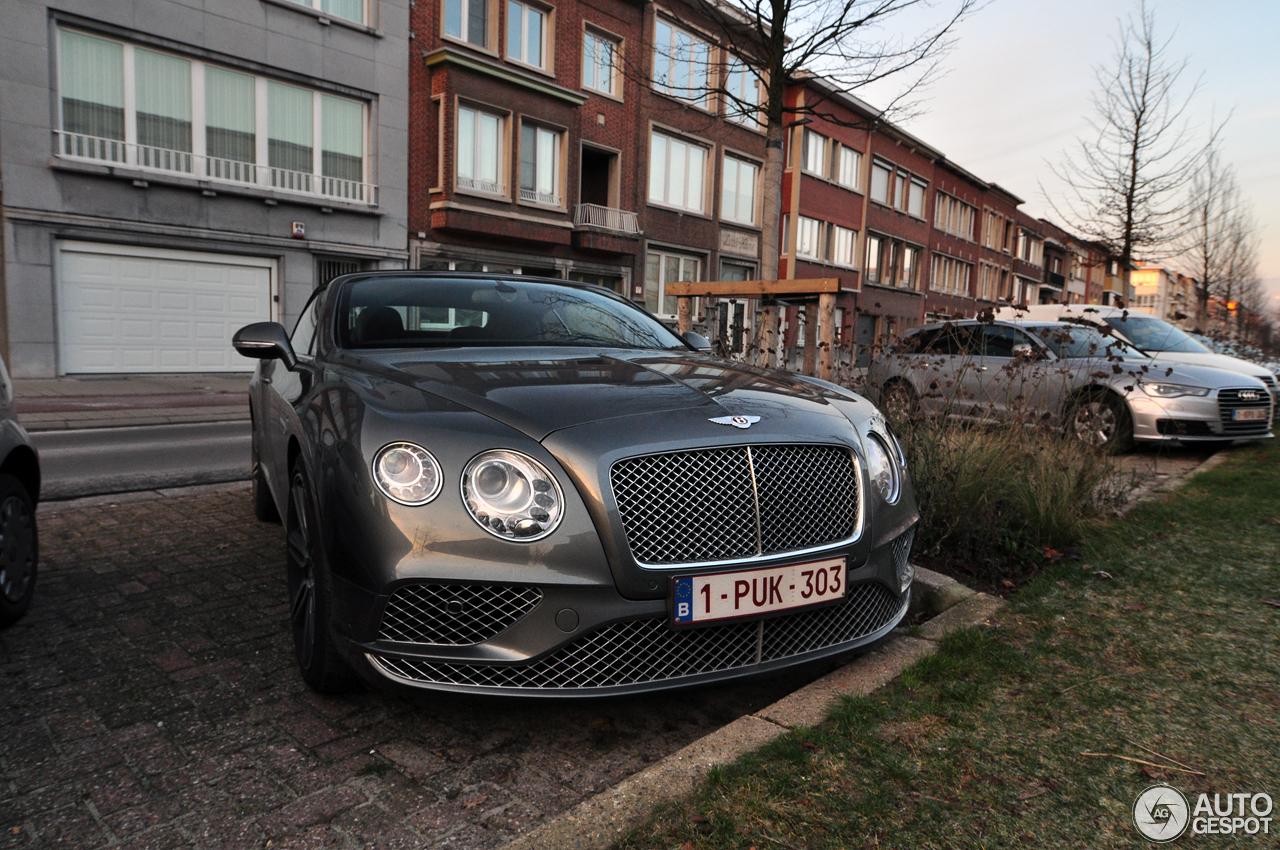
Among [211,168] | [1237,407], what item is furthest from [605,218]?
[1237,407]

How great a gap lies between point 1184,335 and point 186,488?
12.0 metres

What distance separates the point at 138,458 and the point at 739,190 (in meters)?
24.4

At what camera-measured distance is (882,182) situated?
124 feet

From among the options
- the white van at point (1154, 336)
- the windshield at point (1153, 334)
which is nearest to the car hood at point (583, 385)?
the white van at point (1154, 336)

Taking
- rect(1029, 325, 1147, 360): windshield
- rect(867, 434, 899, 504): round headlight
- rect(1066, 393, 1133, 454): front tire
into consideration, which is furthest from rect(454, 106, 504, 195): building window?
rect(867, 434, 899, 504): round headlight

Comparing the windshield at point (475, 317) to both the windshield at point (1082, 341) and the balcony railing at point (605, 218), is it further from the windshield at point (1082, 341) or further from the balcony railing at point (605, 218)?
the balcony railing at point (605, 218)

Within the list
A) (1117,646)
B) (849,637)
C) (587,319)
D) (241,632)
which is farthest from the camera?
(587,319)

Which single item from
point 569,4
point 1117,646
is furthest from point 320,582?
point 569,4

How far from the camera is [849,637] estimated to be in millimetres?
2680

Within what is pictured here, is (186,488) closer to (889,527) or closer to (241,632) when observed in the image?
(241,632)

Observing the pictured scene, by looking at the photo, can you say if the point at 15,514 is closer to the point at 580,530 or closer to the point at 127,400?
the point at 580,530

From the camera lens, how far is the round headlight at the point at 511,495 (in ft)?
7.20

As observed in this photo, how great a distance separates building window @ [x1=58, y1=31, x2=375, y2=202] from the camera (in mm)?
14664

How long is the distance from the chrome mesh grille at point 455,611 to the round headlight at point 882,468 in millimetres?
1238
